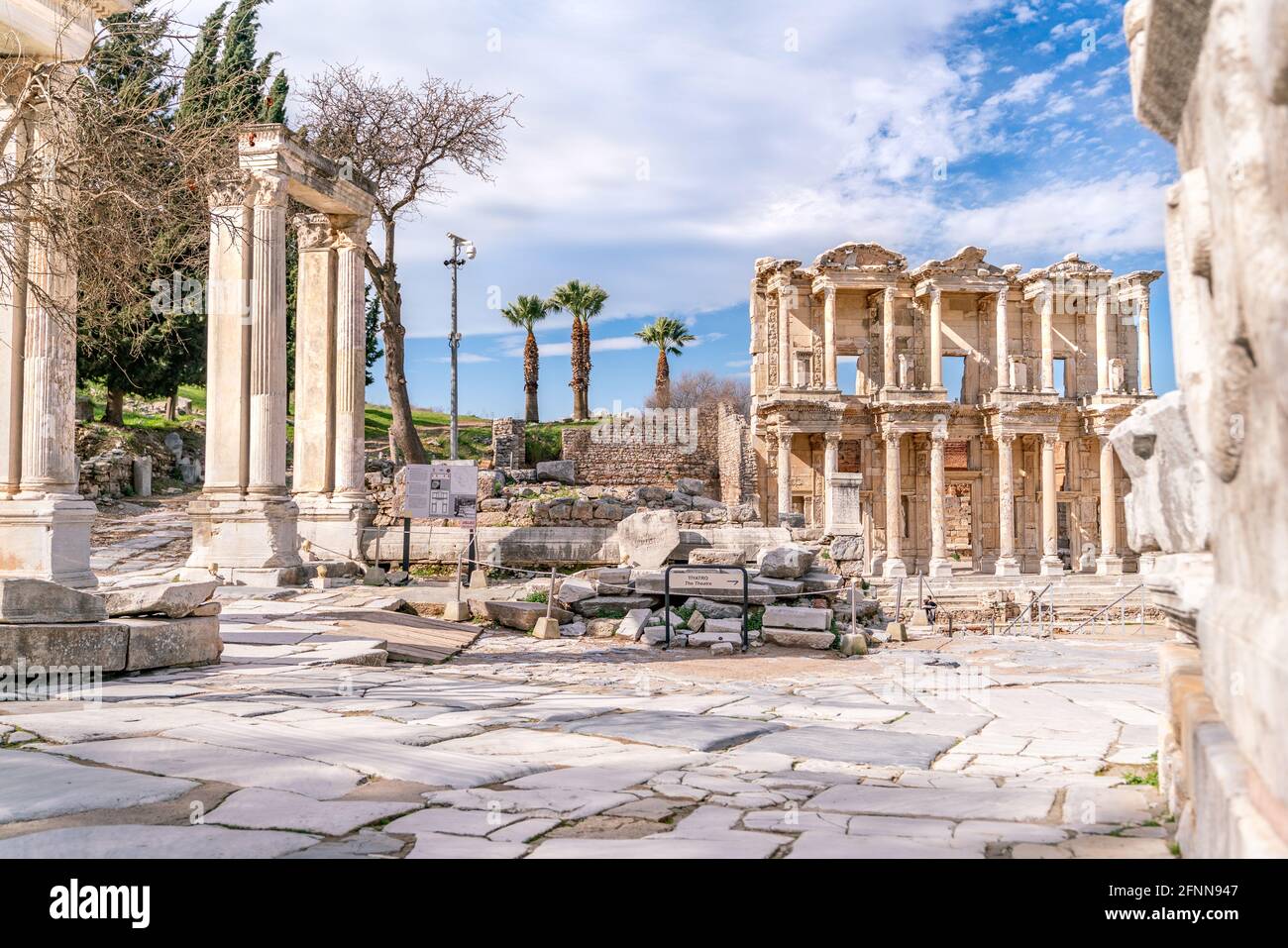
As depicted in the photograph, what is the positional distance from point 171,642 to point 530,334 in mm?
43521

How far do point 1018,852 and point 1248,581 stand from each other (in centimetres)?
115

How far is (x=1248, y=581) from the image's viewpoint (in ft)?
7.80

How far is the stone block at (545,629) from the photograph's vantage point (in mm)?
12640

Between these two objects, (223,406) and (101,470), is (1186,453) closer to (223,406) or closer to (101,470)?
(223,406)

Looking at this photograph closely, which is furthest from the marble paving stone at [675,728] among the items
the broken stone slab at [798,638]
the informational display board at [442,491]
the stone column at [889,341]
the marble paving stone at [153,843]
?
the stone column at [889,341]

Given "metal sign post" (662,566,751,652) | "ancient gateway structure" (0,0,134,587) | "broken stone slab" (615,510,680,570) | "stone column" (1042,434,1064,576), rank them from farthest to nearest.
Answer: "stone column" (1042,434,1064,576), "broken stone slab" (615,510,680,570), "metal sign post" (662,566,751,652), "ancient gateway structure" (0,0,134,587)

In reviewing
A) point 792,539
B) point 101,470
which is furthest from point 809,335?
point 101,470

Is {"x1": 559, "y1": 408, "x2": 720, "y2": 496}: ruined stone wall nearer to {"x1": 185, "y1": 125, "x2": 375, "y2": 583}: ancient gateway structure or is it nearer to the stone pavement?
{"x1": 185, "y1": 125, "x2": 375, "y2": 583}: ancient gateway structure

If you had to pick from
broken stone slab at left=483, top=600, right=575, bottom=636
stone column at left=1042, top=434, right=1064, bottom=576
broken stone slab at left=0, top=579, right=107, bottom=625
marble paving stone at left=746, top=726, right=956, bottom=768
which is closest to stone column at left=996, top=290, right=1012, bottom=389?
stone column at left=1042, top=434, right=1064, bottom=576

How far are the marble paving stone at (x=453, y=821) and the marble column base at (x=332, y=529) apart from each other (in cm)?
1357

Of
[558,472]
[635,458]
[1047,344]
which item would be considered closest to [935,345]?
[1047,344]

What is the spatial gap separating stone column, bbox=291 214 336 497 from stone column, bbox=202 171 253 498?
2.14 meters

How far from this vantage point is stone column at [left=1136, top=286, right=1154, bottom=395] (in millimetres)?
37594

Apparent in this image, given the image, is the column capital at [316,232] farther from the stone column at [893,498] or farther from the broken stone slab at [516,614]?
the stone column at [893,498]
